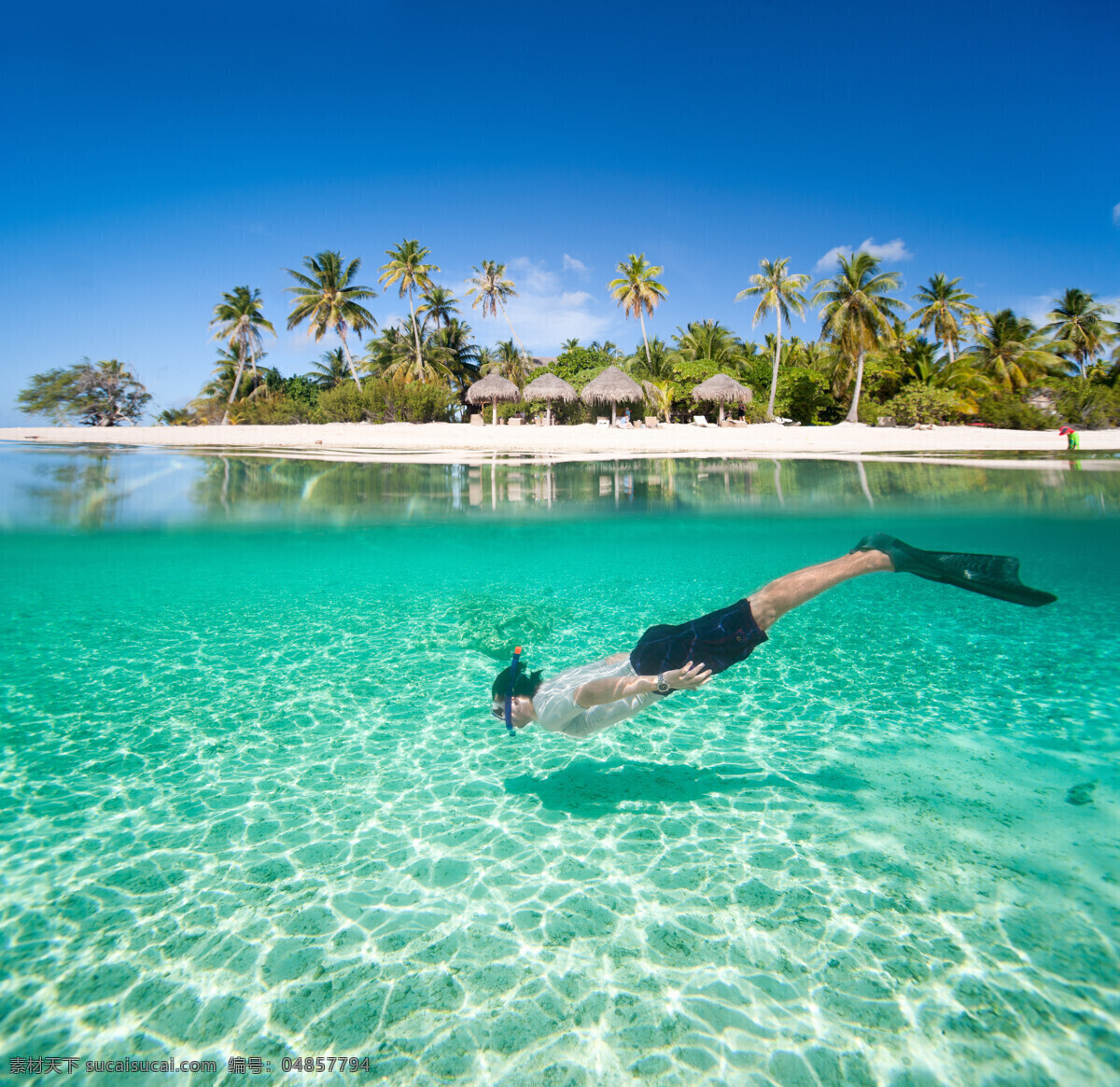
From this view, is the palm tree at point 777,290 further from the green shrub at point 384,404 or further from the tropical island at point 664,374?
the green shrub at point 384,404

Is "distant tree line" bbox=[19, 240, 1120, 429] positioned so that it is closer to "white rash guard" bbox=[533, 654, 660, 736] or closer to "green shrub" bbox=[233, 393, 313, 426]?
"green shrub" bbox=[233, 393, 313, 426]

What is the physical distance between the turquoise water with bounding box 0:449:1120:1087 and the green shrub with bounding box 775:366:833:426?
29968 millimetres

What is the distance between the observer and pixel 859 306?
35875 mm

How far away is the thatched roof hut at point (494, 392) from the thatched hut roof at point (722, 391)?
33.9 feet

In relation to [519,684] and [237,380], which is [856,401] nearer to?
[519,684]

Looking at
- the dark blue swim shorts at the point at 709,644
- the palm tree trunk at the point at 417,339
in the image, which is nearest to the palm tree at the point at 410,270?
the palm tree trunk at the point at 417,339

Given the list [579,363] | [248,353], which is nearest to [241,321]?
[248,353]

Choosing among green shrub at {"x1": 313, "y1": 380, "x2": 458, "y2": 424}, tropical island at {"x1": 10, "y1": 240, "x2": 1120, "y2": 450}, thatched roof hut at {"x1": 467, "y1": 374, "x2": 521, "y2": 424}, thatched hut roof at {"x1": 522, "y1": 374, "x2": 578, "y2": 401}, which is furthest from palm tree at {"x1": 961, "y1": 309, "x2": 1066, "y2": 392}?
green shrub at {"x1": 313, "y1": 380, "x2": 458, "y2": 424}

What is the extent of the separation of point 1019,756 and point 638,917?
4300 mm

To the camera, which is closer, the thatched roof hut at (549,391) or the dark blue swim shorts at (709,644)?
the dark blue swim shorts at (709,644)

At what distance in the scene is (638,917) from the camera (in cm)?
380

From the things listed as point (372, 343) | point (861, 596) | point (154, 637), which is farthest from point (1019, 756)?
point (372, 343)

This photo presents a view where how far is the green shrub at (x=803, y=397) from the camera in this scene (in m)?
39.0

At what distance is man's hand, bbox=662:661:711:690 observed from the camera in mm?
3494
